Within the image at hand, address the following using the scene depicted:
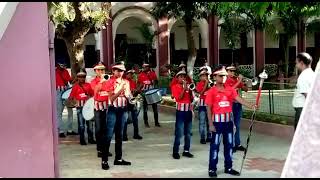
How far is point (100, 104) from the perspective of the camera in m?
8.94

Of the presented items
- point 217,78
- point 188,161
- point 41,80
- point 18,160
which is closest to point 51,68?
point 41,80

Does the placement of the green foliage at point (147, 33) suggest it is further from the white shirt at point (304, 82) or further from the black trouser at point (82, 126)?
the white shirt at point (304, 82)

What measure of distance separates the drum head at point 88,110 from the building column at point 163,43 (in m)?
14.2

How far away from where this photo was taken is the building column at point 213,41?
24953mm

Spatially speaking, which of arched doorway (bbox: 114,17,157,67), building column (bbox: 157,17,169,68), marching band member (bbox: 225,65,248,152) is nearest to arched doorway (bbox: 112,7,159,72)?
arched doorway (bbox: 114,17,157,67)

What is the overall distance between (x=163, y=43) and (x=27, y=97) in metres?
18.5

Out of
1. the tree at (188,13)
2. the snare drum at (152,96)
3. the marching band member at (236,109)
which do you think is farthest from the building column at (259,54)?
the marching band member at (236,109)

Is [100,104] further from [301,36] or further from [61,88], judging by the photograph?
[301,36]

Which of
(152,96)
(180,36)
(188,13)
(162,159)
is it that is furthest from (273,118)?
(180,36)

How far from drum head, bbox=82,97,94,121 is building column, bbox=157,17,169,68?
1425cm

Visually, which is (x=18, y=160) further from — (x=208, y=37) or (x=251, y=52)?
(x=251, y=52)

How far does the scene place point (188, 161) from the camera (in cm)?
870

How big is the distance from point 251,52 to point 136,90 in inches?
640

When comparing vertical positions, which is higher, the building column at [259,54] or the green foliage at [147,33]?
the green foliage at [147,33]
